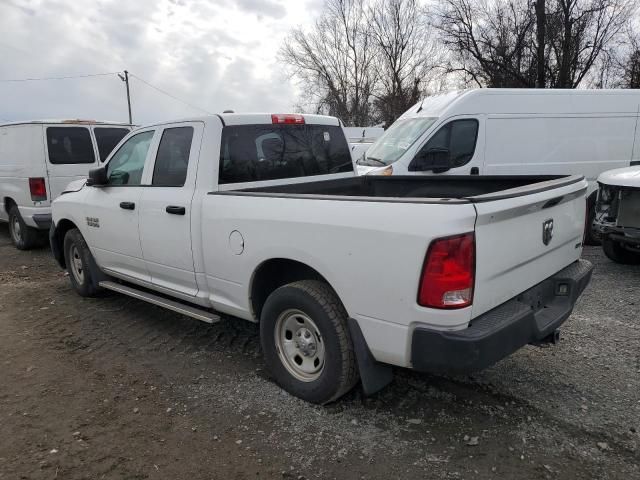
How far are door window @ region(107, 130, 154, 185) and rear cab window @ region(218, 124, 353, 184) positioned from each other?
102 centimetres

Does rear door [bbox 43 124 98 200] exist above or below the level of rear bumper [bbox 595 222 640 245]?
above

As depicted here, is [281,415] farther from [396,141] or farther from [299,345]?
[396,141]

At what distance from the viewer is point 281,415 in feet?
10.4

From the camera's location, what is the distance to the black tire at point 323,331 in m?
2.95

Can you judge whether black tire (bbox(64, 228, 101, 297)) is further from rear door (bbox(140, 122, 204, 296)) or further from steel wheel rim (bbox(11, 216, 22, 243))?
steel wheel rim (bbox(11, 216, 22, 243))

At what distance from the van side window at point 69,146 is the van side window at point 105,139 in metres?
0.14

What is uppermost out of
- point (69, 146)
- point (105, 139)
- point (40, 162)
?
point (105, 139)

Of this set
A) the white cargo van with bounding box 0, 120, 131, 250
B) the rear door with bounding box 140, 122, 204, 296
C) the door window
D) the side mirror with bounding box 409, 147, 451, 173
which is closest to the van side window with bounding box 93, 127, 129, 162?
the white cargo van with bounding box 0, 120, 131, 250

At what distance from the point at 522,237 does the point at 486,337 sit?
648 millimetres

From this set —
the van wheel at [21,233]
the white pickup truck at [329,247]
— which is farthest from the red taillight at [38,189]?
the white pickup truck at [329,247]

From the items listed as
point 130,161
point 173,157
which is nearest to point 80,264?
point 130,161

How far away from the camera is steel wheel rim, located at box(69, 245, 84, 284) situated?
5.62 meters

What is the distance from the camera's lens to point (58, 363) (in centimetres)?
405

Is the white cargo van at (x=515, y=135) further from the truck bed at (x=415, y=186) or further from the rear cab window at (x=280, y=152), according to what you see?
the rear cab window at (x=280, y=152)
